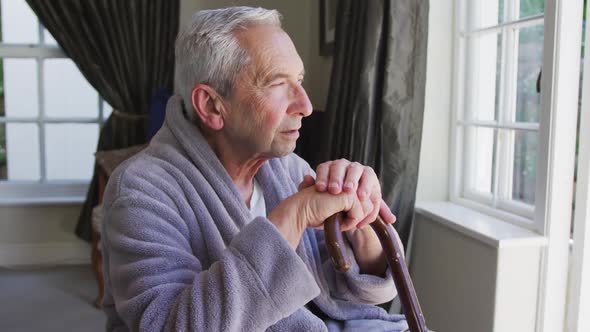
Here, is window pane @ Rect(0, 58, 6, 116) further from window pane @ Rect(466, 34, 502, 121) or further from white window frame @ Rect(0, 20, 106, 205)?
window pane @ Rect(466, 34, 502, 121)

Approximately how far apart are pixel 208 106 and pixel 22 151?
10.9ft

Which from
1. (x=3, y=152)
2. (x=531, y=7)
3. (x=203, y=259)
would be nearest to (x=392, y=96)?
(x=531, y=7)

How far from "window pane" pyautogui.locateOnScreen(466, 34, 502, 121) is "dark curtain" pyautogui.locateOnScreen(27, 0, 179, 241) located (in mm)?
2286

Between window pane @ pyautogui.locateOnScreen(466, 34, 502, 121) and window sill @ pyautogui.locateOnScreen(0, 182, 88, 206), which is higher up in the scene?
window pane @ pyautogui.locateOnScreen(466, 34, 502, 121)

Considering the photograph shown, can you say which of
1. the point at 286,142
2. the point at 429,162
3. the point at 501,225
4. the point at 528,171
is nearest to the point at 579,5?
the point at 528,171

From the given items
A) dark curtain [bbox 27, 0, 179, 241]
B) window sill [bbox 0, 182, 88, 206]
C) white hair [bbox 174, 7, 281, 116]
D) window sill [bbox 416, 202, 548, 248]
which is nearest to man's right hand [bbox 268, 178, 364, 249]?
white hair [bbox 174, 7, 281, 116]

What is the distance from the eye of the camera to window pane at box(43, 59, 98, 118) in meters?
4.05

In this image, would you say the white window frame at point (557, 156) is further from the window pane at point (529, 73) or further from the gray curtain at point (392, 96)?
the gray curtain at point (392, 96)

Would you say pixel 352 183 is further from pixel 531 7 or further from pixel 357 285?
pixel 531 7

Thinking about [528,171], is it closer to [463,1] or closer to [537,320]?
[537,320]

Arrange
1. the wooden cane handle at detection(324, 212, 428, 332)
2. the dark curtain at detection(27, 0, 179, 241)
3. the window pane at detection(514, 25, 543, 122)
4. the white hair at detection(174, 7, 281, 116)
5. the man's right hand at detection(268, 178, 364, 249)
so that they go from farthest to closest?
the dark curtain at detection(27, 0, 179, 241), the window pane at detection(514, 25, 543, 122), the white hair at detection(174, 7, 281, 116), the man's right hand at detection(268, 178, 364, 249), the wooden cane handle at detection(324, 212, 428, 332)

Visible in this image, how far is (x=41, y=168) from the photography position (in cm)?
411

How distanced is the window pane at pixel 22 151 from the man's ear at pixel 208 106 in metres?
3.26

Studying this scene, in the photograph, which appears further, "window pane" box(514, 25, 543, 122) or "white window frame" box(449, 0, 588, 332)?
"window pane" box(514, 25, 543, 122)
